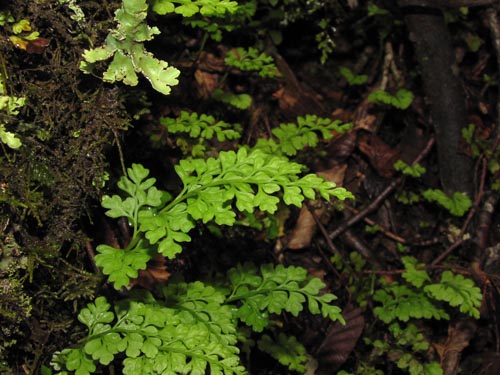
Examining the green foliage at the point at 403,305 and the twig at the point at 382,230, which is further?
the twig at the point at 382,230

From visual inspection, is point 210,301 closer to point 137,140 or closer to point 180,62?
point 137,140

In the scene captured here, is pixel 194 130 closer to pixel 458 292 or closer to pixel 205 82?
pixel 205 82

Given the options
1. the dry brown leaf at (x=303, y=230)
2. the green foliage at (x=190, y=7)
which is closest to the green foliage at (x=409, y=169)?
the dry brown leaf at (x=303, y=230)

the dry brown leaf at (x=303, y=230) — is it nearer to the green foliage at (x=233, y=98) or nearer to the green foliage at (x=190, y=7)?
the green foliage at (x=233, y=98)

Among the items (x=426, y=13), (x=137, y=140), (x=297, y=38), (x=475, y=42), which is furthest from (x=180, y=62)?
(x=475, y=42)

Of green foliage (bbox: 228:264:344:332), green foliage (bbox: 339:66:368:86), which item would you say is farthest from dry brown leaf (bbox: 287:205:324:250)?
green foliage (bbox: 339:66:368:86)

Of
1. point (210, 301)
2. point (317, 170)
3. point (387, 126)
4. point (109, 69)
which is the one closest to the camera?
point (109, 69)

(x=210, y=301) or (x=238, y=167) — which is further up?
(x=238, y=167)

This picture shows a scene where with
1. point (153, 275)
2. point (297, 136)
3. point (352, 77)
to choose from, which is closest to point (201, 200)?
point (153, 275)
